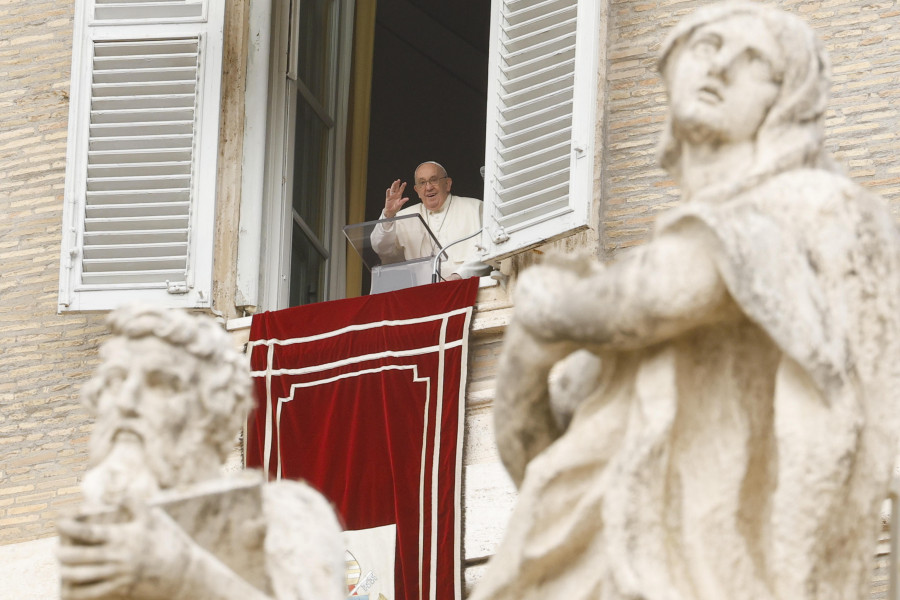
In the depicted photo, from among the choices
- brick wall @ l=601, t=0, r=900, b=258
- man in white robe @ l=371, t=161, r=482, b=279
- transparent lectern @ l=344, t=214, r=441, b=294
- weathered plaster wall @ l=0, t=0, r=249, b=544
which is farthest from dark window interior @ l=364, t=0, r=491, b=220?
brick wall @ l=601, t=0, r=900, b=258

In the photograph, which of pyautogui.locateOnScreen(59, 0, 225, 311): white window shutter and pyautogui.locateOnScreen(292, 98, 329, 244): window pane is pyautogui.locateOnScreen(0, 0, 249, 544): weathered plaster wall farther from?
pyautogui.locateOnScreen(292, 98, 329, 244): window pane

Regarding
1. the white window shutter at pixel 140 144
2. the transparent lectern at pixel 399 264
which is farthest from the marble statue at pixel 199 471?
the white window shutter at pixel 140 144

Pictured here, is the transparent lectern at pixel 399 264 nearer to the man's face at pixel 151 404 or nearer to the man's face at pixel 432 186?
the man's face at pixel 432 186

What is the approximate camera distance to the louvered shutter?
42.8ft

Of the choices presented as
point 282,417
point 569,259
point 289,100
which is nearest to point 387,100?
point 289,100

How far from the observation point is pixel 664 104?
1329 cm

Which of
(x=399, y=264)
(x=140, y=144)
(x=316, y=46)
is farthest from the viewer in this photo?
(x=316, y=46)

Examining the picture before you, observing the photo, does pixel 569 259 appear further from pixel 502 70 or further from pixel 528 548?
pixel 502 70

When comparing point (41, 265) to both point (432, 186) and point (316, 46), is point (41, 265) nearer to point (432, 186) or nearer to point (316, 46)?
point (316, 46)

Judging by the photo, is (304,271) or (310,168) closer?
(304,271)

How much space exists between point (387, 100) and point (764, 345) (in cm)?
1355

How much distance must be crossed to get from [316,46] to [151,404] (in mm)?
9729

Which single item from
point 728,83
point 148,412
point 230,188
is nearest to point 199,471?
point 148,412

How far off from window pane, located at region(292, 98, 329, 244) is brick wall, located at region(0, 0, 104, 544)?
3.71 feet
